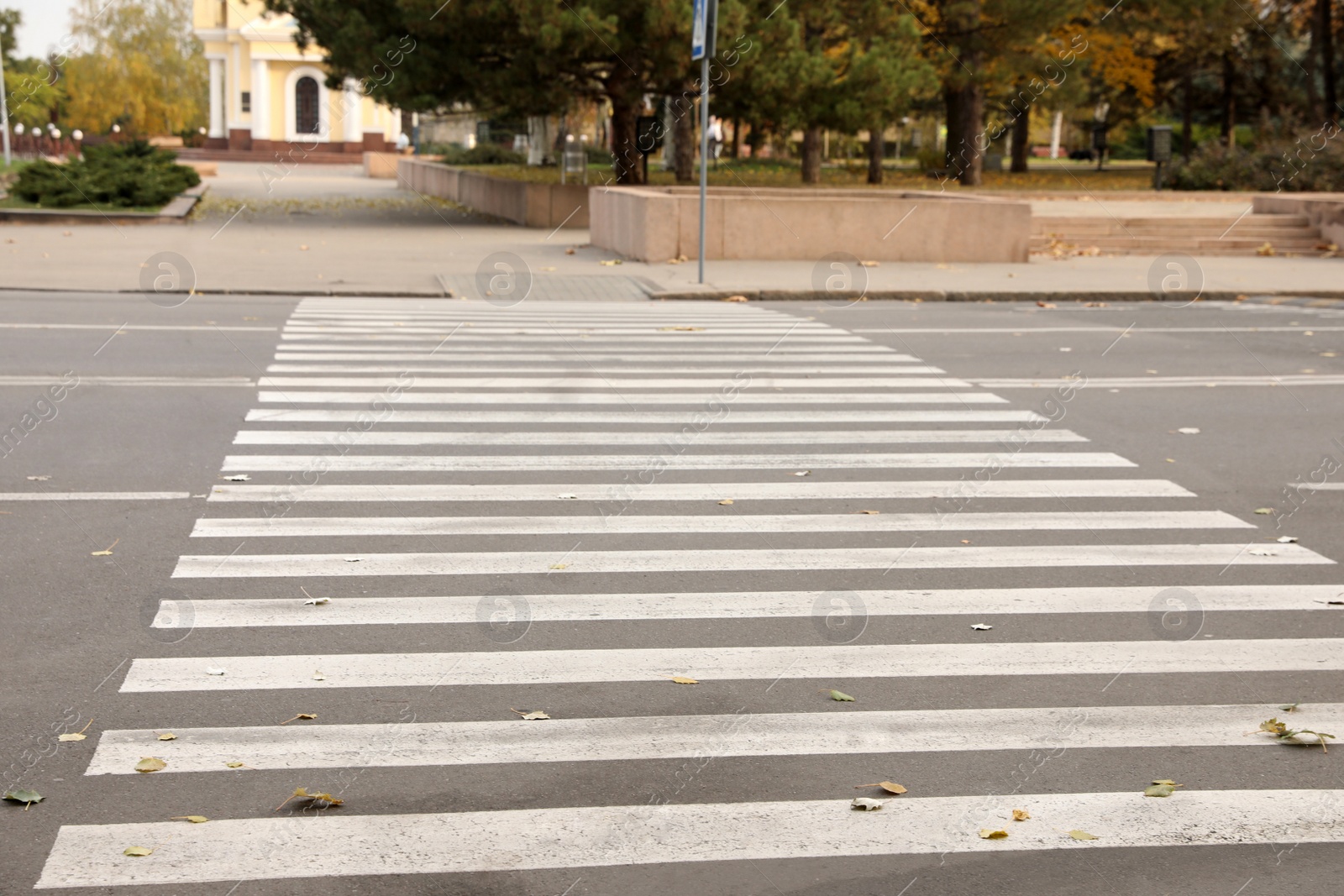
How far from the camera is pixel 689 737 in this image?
4.83 m

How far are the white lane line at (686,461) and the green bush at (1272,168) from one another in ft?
84.9

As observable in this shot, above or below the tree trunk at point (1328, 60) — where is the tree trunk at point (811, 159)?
below

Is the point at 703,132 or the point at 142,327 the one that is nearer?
the point at 142,327

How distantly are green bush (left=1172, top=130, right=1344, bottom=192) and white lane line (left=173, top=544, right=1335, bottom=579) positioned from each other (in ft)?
90.5

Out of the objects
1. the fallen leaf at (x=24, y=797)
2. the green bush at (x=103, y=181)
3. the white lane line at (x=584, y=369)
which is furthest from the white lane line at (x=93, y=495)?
the green bush at (x=103, y=181)

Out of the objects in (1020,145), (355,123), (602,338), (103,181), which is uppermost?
(355,123)

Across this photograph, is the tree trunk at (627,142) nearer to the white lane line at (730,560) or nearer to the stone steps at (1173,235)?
the stone steps at (1173,235)

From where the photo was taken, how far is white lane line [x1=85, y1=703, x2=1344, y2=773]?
4.63 m

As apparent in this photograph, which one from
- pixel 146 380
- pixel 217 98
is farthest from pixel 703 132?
pixel 217 98

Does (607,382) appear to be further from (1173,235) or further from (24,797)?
(1173,235)

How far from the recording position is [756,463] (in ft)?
28.9

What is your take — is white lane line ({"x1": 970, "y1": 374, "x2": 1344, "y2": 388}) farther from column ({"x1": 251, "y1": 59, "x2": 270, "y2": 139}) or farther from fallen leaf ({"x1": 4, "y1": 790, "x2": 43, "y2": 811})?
column ({"x1": 251, "y1": 59, "x2": 270, "y2": 139})

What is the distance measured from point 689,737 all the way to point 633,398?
20.2ft

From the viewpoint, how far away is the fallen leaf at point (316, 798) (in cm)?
431
